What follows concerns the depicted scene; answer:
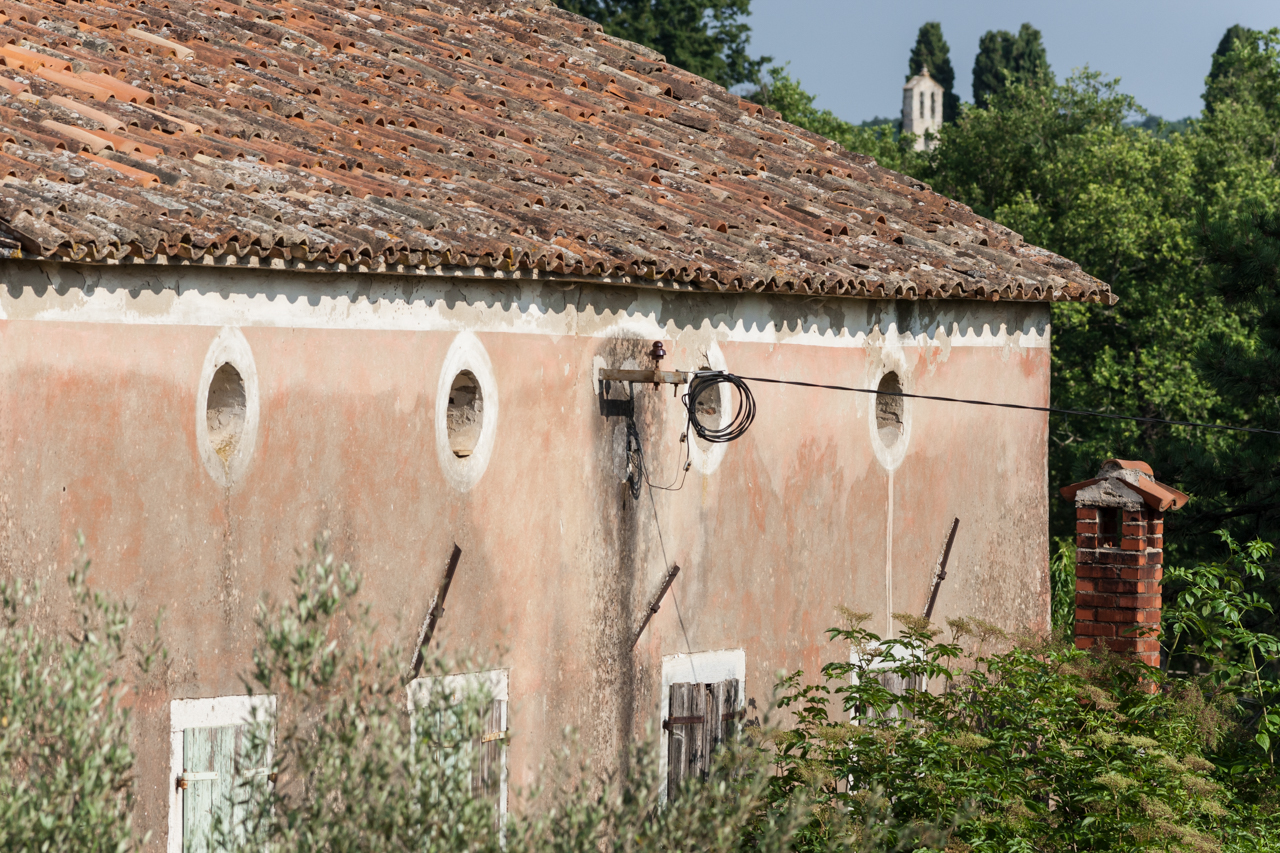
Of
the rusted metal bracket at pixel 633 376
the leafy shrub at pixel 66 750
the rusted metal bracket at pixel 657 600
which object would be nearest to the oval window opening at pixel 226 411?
the rusted metal bracket at pixel 633 376

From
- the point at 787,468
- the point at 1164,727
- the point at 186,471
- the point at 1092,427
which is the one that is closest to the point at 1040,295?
the point at 787,468

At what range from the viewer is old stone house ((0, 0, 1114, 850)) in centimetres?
603

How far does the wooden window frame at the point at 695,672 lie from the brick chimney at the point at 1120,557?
2294 millimetres

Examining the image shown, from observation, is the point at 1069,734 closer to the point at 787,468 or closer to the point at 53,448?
the point at 787,468

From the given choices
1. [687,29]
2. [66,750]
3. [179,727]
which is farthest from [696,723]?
[687,29]

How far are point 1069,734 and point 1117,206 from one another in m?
20.8

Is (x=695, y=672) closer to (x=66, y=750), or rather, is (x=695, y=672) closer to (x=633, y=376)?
(x=633, y=376)

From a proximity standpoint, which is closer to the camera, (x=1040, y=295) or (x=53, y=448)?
(x=53, y=448)

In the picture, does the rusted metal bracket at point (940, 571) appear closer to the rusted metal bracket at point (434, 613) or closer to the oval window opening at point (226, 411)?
the rusted metal bracket at point (434, 613)

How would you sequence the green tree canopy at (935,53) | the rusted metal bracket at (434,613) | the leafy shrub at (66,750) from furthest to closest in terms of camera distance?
1. the green tree canopy at (935,53)
2. the rusted metal bracket at (434,613)
3. the leafy shrub at (66,750)

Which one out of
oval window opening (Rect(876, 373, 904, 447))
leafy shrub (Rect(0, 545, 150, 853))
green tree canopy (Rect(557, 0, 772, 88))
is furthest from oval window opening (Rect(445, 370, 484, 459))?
green tree canopy (Rect(557, 0, 772, 88))

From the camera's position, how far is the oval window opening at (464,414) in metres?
7.22

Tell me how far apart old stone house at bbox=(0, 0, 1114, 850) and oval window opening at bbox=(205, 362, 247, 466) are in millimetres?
17

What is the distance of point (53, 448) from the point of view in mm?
5777
